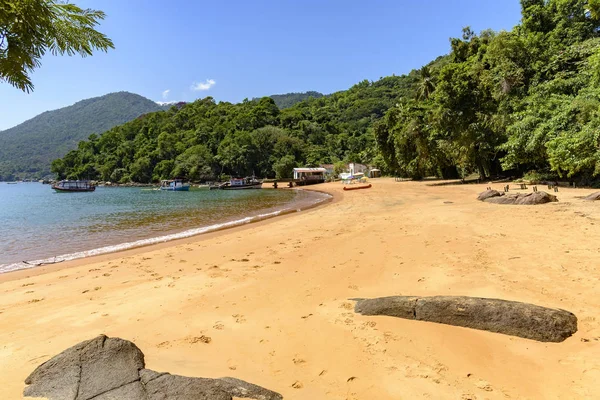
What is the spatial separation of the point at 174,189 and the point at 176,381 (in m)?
70.7

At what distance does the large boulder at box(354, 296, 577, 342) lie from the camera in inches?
157

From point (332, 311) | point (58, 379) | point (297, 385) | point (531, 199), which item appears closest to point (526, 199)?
point (531, 199)

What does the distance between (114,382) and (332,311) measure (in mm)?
3227

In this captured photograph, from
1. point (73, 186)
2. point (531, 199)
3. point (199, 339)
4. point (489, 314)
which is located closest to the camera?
point (489, 314)

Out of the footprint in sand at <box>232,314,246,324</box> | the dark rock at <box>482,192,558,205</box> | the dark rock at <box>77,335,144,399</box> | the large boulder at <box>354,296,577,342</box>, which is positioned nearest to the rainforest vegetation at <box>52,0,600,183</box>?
the dark rock at <box>482,192,558,205</box>

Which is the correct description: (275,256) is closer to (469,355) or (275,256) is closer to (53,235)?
(469,355)

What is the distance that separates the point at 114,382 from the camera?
278 cm

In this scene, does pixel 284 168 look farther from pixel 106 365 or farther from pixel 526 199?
pixel 106 365

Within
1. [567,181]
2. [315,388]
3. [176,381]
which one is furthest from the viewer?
[567,181]

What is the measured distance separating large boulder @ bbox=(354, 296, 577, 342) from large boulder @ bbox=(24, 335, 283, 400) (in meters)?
2.52

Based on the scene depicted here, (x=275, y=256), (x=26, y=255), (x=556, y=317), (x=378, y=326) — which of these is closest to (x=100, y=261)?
(x=26, y=255)

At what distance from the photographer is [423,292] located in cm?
580

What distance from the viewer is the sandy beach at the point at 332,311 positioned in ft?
11.1

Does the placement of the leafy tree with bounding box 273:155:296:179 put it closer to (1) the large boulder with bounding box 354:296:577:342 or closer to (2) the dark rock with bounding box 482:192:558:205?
(2) the dark rock with bounding box 482:192:558:205
